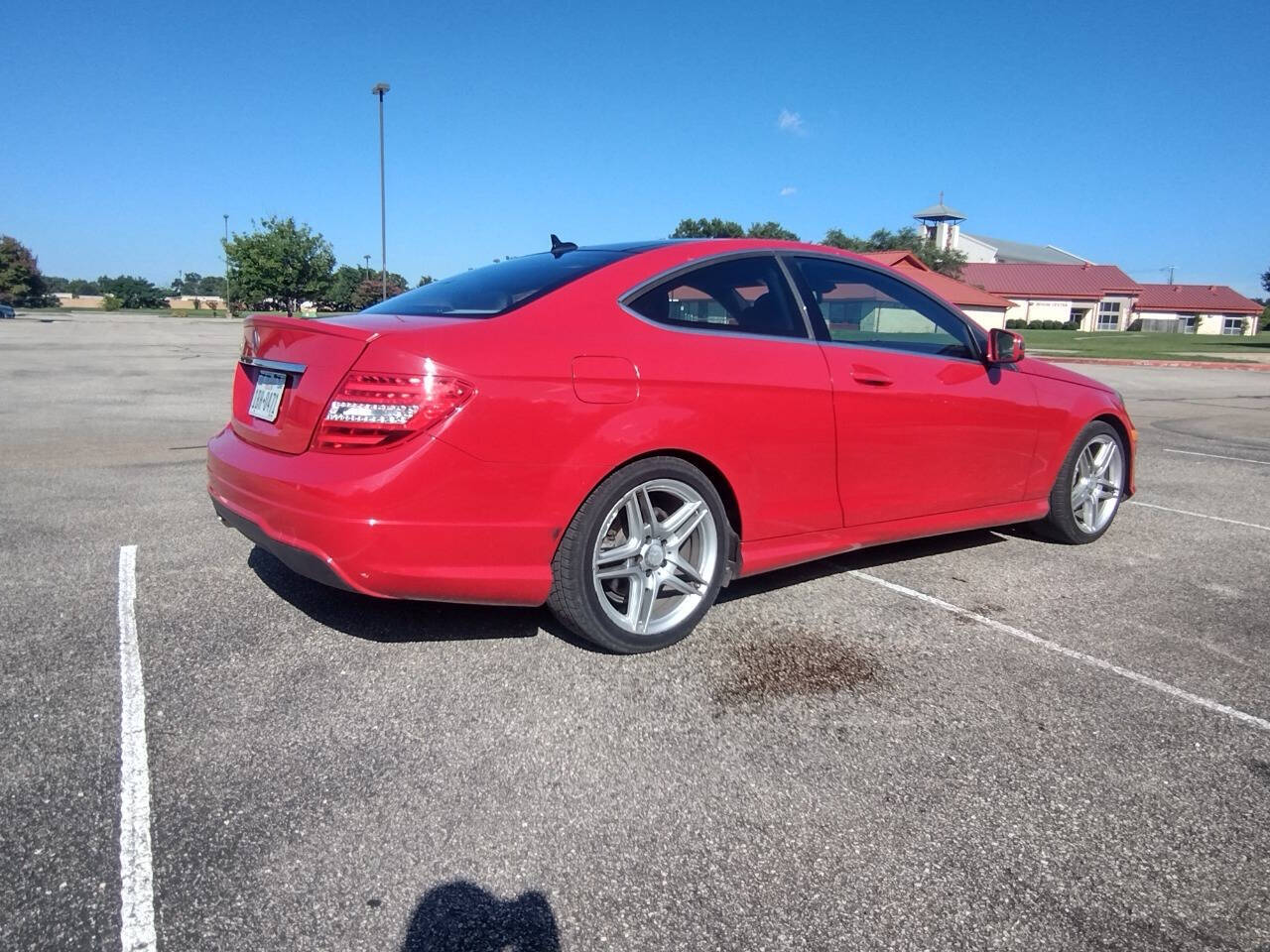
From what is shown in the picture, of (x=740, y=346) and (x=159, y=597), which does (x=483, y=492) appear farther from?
(x=159, y=597)

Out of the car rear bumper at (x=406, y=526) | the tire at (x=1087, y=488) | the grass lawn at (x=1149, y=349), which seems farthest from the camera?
the grass lawn at (x=1149, y=349)

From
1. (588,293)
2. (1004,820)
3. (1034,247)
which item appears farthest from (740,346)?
(1034,247)

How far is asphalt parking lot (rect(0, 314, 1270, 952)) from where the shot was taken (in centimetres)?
194

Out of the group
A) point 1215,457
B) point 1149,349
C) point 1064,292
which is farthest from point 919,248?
point 1215,457

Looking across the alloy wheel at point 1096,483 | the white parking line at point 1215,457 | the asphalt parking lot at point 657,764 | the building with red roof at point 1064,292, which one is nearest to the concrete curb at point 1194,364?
the white parking line at point 1215,457

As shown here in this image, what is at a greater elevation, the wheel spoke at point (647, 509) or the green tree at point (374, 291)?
the green tree at point (374, 291)

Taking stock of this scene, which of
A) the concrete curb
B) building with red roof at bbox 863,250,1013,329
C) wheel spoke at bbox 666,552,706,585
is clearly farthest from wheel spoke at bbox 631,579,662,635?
building with red roof at bbox 863,250,1013,329

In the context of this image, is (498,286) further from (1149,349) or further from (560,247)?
(1149,349)

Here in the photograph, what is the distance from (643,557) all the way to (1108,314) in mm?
99841

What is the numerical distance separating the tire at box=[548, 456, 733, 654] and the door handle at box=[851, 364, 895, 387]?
0.89 metres

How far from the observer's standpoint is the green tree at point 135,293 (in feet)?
335

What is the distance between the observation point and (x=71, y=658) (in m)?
3.14

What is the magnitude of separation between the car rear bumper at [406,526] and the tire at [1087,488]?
329 cm

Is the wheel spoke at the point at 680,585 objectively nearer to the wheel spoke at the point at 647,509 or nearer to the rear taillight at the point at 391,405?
the wheel spoke at the point at 647,509
